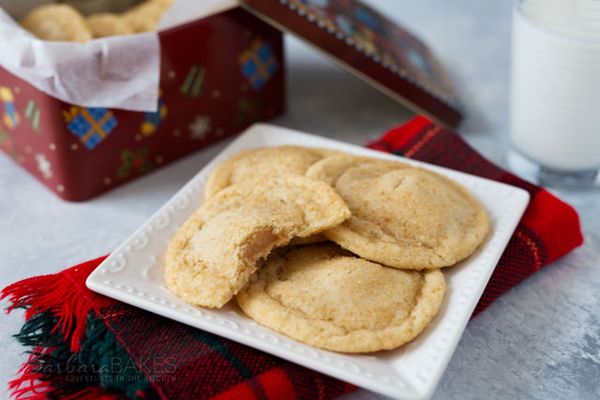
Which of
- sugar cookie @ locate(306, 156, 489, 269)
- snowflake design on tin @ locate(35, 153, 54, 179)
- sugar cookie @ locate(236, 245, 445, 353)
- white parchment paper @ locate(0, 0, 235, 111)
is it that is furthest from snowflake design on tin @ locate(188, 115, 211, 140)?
sugar cookie @ locate(236, 245, 445, 353)

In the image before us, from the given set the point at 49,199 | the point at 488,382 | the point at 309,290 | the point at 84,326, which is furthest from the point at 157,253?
the point at 488,382

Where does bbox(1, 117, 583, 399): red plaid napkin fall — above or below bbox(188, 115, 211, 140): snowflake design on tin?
above

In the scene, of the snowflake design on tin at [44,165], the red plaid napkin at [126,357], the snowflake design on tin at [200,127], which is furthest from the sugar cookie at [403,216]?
the snowflake design on tin at [44,165]

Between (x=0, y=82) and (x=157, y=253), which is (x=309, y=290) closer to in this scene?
(x=157, y=253)

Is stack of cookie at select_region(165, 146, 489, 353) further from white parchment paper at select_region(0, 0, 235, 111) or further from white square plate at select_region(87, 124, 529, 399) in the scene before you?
white parchment paper at select_region(0, 0, 235, 111)

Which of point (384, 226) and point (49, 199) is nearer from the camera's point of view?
point (384, 226)

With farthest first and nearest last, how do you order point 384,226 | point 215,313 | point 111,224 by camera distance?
point 111,224 → point 384,226 → point 215,313
